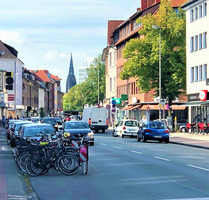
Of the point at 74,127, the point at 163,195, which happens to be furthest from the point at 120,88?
the point at 163,195

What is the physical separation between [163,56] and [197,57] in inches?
154

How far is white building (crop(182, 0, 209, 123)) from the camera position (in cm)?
5653

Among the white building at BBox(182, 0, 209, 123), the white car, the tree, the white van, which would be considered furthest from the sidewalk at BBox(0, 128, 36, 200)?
the white van

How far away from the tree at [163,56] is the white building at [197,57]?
1.00 m

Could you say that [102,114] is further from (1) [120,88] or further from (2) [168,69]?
(1) [120,88]

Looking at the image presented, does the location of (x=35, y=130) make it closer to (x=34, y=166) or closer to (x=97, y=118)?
(x=34, y=166)

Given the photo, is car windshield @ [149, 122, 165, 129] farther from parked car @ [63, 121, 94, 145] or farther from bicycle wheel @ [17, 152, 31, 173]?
bicycle wheel @ [17, 152, 31, 173]

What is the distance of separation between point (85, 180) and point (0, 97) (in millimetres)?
73090

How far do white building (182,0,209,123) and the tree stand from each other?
3.29 ft

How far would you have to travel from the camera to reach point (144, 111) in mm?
81312

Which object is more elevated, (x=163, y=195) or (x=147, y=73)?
(x=147, y=73)

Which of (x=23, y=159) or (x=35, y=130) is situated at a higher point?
(x=35, y=130)

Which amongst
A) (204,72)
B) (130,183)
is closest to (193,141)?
(204,72)

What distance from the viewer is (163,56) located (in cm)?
6094
